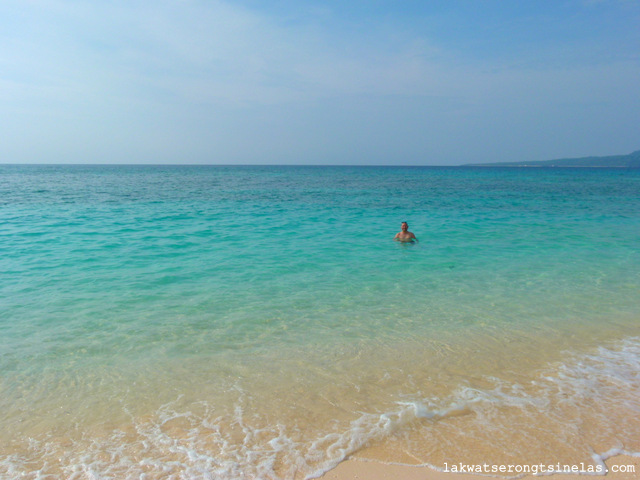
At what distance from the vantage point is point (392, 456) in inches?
156

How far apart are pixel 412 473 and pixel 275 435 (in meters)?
1.42

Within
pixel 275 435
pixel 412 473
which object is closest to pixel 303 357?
pixel 275 435

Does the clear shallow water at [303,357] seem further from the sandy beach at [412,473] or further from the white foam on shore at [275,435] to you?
the sandy beach at [412,473]

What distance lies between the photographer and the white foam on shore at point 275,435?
3.78 meters

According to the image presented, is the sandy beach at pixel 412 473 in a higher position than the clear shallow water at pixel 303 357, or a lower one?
lower

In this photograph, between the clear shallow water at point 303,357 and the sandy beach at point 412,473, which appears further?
the clear shallow water at point 303,357

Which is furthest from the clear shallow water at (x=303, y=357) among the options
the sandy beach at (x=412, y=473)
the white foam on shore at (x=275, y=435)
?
the sandy beach at (x=412, y=473)

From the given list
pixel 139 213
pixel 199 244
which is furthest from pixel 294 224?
pixel 139 213

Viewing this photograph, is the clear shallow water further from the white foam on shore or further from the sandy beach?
the sandy beach

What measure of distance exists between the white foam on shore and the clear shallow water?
0.02 metres

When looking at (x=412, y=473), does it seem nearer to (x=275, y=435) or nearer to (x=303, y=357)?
(x=275, y=435)

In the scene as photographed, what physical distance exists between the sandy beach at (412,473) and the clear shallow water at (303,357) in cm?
14

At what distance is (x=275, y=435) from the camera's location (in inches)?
168

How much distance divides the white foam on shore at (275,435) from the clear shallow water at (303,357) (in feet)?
0.07
